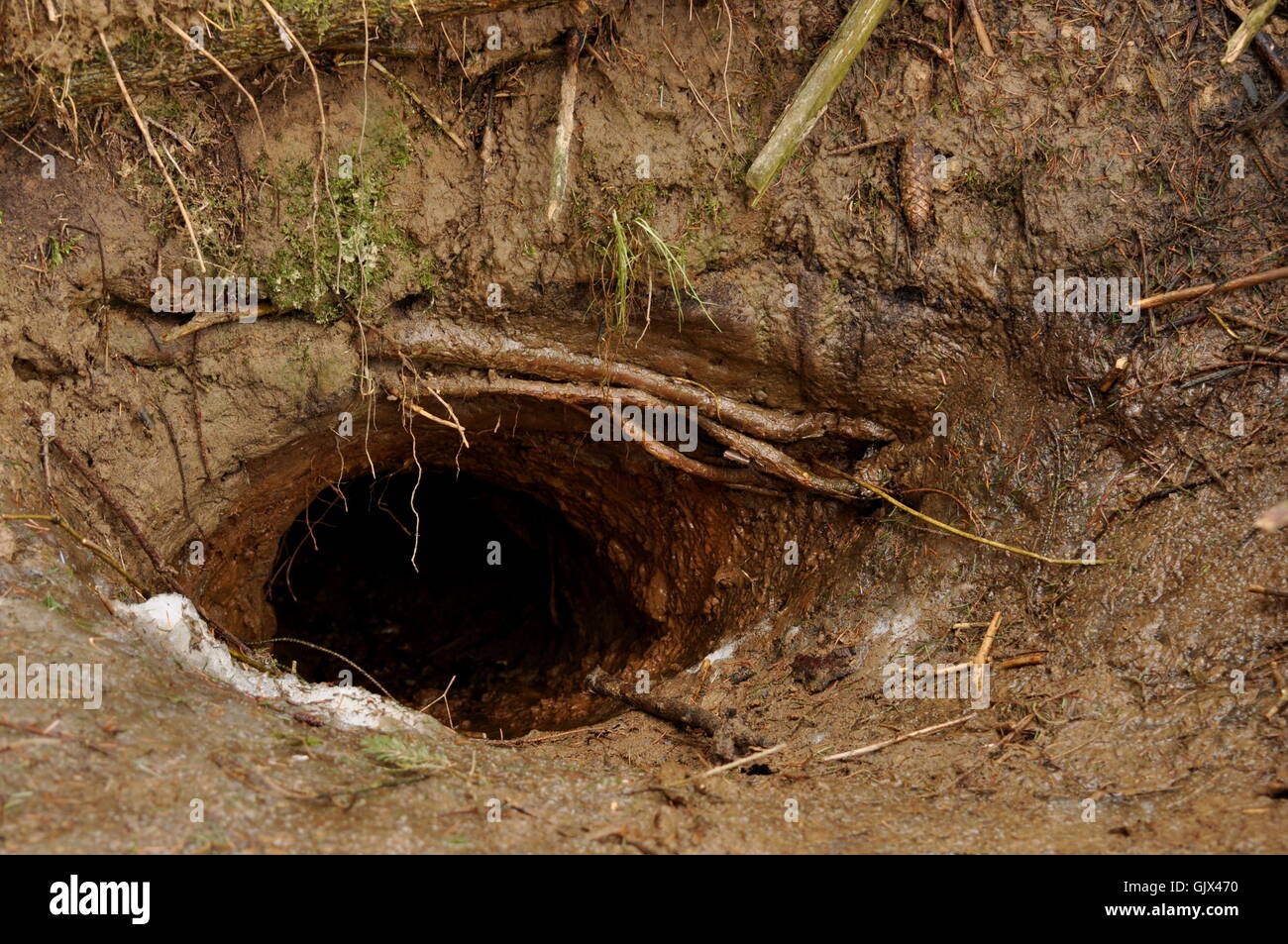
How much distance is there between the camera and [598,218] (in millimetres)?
3887

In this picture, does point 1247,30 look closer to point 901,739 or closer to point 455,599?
point 901,739

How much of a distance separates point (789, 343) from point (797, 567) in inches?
40.1

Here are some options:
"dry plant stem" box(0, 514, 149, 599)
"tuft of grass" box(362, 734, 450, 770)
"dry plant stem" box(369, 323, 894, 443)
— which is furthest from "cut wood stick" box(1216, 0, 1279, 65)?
"dry plant stem" box(0, 514, 149, 599)

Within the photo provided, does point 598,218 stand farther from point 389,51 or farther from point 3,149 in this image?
point 3,149

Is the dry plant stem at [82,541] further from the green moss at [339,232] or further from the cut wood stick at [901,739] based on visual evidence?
the cut wood stick at [901,739]

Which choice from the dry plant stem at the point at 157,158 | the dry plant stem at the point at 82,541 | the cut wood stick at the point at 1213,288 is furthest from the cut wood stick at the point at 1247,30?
the dry plant stem at the point at 82,541

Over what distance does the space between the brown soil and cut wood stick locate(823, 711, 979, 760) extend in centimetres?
4

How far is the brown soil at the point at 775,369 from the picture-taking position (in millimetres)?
2791

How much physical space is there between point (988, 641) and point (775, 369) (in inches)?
57.4

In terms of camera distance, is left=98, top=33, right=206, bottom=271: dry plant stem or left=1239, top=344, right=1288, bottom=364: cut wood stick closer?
left=98, top=33, right=206, bottom=271: dry plant stem

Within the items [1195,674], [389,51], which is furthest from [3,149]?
[1195,674]

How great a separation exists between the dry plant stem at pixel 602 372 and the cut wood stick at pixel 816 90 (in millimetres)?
951

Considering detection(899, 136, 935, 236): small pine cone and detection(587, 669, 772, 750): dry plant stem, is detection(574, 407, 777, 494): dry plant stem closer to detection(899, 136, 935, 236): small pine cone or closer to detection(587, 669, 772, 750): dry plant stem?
detection(587, 669, 772, 750): dry plant stem

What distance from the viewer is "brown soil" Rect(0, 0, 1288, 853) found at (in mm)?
2791
